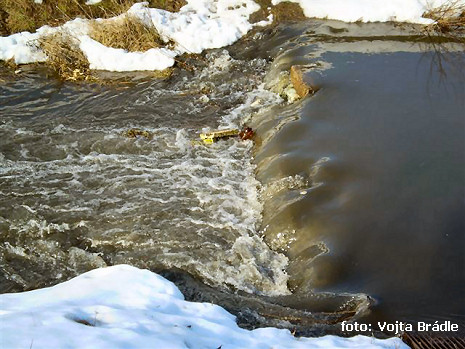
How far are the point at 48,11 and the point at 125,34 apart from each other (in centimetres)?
260

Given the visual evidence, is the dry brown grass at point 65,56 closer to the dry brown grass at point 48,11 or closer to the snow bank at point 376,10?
the dry brown grass at point 48,11

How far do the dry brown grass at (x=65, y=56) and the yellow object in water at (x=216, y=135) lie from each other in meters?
3.80

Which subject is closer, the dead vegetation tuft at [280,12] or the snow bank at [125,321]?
the snow bank at [125,321]

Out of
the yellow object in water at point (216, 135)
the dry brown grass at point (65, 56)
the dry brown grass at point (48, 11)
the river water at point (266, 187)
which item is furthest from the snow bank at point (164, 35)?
the yellow object in water at point (216, 135)

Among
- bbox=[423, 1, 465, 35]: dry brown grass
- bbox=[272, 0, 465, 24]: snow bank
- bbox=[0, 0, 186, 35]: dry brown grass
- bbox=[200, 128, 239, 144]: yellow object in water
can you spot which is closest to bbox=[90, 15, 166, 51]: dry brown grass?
bbox=[0, 0, 186, 35]: dry brown grass

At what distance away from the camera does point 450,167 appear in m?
5.33

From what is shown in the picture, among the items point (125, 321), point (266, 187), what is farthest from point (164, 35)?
point (125, 321)

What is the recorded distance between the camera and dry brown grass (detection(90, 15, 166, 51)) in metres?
9.80

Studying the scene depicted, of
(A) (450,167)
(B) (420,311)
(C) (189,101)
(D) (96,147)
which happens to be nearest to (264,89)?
(C) (189,101)

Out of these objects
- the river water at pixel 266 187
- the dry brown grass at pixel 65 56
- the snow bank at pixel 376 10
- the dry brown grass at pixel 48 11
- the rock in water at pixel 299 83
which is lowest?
the river water at pixel 266 187

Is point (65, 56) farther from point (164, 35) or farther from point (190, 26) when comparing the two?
point (190, 26)

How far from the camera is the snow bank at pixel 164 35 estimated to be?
962 cm

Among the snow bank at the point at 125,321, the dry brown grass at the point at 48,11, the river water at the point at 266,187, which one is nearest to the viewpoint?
the snow bank at the point at 125,321

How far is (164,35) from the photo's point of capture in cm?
1015
